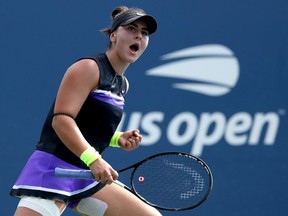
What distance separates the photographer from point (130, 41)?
3934 mm

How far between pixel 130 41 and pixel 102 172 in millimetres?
702

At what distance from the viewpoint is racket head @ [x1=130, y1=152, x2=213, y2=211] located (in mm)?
4293

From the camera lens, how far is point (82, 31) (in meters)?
6.39

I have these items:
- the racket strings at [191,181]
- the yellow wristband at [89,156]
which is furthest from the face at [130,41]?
the racket strings at [191,181]

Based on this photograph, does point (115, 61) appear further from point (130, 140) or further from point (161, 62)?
point (161, 62)

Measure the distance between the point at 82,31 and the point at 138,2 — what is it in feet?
1.54

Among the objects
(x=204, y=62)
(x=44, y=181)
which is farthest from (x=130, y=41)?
(x=204, y=62)

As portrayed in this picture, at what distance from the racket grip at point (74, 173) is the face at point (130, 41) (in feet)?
1.91

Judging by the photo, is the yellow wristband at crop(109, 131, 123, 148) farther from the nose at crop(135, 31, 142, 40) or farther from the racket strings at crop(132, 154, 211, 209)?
the nose at crop(135, 31, 142, 40)

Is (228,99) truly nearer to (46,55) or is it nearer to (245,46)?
(245,46)

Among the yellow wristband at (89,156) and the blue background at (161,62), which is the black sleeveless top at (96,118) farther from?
the blue background at (161,62)

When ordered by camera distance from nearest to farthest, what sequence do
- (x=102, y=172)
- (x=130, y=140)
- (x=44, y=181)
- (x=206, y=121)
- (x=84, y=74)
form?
(x=102, y=172) < (x=84, y=74) < (x=44, y=181) < (x=130, y=140) < (x=206, y=121)

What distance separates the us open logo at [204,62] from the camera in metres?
6.39

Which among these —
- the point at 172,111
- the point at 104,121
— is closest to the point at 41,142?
the point at 104,121
